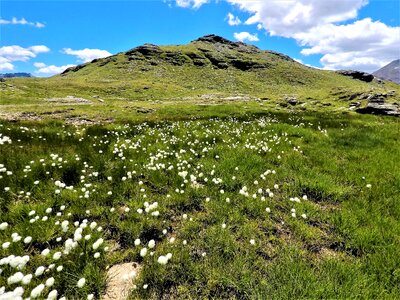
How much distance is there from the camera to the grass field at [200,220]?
15.0 feet

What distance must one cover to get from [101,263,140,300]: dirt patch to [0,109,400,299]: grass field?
0.12 meters

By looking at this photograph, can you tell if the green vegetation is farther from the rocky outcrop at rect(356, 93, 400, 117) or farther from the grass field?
the rocky outcrop at rect(356, 93, 400, 117)

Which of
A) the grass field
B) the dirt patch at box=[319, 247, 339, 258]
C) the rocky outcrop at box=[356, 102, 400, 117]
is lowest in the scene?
the dirt patch at box=[319, 247, 339, 258]

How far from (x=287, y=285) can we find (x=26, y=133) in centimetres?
1254

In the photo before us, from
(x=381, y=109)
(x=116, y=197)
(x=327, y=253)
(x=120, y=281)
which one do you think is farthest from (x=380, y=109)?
(x=120, y=281)

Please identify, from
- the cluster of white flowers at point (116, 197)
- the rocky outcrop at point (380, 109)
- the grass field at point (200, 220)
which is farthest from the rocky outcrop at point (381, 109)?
the cluster of white flowers at point (116, 197)

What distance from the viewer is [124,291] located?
179 inches

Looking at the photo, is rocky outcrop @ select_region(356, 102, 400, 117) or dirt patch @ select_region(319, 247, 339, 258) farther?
rocky outcrop @ select_region(356, 102, 400, 117)

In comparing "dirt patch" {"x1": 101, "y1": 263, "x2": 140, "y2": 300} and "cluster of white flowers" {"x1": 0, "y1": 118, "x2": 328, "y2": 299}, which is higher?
"cluster of white flowers" {"x1": 0, "y1": 118, "x2": 328, "y2": 299}

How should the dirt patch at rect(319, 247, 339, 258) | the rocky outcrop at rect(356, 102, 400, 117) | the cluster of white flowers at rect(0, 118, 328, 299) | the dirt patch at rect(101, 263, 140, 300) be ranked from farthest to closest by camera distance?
the rocky outcrop at rect(356, 102, 400, 117) → the dirt patch at rect(319, 247, 339, 258) → the cluster of white flowers at rect(0, 118, 328, 299) → the dirt patch at rect(101, 263, 140, 300)

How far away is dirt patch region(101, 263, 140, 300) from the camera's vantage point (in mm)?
4477

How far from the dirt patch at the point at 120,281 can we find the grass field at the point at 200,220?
0.12 m

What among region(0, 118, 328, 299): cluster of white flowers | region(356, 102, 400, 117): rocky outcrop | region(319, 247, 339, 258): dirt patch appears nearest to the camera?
region(0, 118, 328, 299): cluster of white flowers

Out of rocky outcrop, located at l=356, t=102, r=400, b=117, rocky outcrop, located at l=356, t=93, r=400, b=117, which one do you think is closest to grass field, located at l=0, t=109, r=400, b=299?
rocky outcrop, located at l=356, t=102, r=400, b=117
